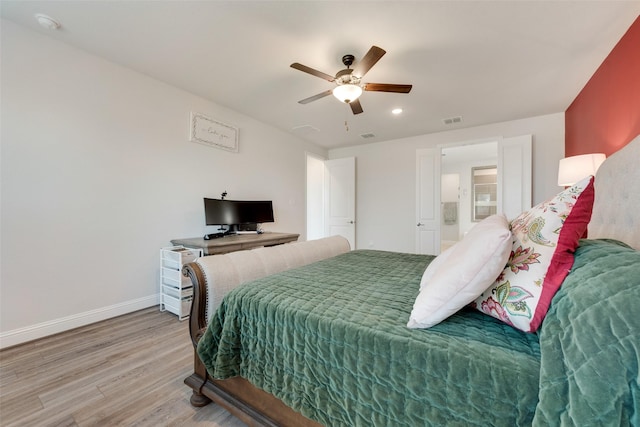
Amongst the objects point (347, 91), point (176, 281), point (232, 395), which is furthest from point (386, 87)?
point (176, 281)

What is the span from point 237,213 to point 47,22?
242cm

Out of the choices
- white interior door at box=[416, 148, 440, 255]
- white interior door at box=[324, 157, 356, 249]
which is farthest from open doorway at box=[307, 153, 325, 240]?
white interior door at box=[416, 148, 440, 255]

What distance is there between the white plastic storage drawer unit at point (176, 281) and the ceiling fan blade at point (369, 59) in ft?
7.72

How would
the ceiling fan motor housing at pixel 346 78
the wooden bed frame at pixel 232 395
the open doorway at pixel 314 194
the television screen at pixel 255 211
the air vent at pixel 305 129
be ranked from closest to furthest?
the wooden bed frame at pixel 232 395, the ceiling fan motor housing at pixel 346 78, the television screen at pixel 255 211, the air vent at pixel 305 129, the open doorway at pixel 314 194

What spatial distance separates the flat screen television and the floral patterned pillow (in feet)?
10.1

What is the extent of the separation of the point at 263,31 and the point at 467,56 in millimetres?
1904

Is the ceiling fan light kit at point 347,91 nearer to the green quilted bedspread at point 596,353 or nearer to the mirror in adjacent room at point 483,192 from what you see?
the green quilted bedspread at point 596,353

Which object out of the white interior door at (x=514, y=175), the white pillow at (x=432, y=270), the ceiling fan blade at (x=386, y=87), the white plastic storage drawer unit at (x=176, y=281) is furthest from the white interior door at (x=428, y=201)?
the white plastic storage drawer unit at (x=176, y=281)

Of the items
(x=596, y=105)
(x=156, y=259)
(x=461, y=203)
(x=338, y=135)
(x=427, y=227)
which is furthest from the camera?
(x=461, y=203)

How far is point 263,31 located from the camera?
2113mm

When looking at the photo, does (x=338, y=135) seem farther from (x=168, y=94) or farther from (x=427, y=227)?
(x=168, y=94)

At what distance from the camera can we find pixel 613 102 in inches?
91.1

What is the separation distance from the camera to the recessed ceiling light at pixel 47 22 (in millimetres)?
1968

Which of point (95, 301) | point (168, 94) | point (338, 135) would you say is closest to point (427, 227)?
point (338, 135)
